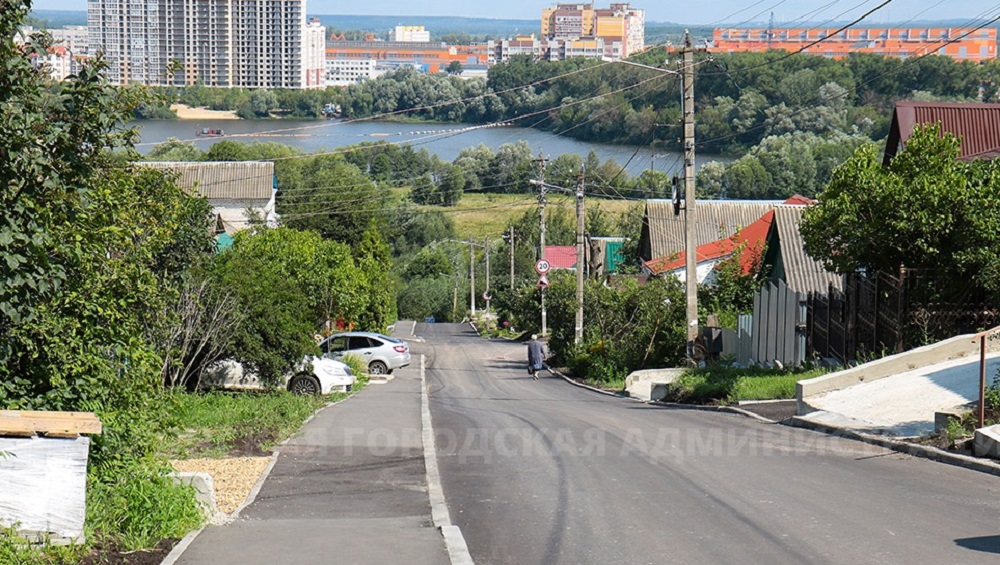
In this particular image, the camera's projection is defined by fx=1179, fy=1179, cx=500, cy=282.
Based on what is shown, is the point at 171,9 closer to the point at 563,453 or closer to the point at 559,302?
the point at 559,302

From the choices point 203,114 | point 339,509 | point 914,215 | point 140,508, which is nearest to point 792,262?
point 914,215

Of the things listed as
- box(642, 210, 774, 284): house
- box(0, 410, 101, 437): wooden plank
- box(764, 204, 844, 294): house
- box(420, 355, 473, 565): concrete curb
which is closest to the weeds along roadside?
box(0, 410, 101, 437): wooden plank

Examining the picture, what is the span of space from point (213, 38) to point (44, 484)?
124m

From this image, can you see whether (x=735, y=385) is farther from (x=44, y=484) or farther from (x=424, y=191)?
(x=424, y=191)

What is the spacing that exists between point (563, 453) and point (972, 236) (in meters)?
10.9

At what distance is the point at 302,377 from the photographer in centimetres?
2714

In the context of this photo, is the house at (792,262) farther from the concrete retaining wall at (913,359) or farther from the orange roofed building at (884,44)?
the orange roofed building at (884,44)

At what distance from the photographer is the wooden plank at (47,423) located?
331 inches

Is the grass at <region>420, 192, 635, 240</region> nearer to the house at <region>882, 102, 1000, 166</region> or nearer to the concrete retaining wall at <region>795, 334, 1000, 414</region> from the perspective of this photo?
the house at <region>882, 102, 1000, 166</region>

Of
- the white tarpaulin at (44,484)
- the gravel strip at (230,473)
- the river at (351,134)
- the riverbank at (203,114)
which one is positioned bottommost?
the gravel strip at (230,473)

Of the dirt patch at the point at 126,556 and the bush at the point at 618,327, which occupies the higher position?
the dirt patch at the point at 126,556

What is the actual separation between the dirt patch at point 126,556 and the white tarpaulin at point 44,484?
223 millimetres

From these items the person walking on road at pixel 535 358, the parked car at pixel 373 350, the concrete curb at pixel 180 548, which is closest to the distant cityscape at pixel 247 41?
the parked car at pixel 373 350

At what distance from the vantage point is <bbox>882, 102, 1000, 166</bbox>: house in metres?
33.3
